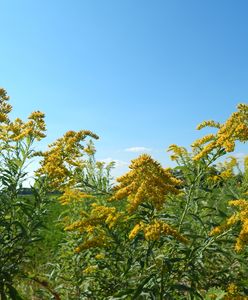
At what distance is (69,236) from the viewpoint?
544 centimetres

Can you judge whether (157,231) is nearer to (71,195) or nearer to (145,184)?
(145,184)

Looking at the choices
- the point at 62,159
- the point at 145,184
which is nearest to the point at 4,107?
the point at 62,159

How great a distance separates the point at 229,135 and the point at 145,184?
1.12 m

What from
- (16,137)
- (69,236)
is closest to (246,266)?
(69,236)

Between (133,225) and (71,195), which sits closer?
(133,225)

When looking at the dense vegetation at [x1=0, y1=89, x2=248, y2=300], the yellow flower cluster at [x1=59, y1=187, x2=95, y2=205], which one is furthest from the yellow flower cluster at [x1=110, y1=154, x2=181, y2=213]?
the yellow flower cluster at [x1=59, y1=187, x2=95, y2=205]

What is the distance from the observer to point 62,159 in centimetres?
527

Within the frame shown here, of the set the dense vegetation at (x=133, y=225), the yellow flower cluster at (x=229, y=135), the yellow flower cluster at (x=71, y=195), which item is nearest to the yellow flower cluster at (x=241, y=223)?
the dense vegetation at (x=133, y=225)

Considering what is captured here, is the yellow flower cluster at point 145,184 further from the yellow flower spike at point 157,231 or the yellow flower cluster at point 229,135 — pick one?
the yellow flower cluster at point 229,135

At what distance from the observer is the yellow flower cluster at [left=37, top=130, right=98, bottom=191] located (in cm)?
505

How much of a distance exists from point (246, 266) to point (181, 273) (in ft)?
3.10

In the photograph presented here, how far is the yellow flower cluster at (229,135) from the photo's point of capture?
4.02 m

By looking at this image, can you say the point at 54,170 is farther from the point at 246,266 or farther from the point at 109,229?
the point at 246,266

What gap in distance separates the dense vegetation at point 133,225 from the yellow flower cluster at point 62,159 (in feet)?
0.04
